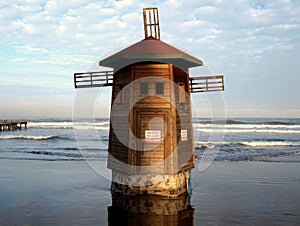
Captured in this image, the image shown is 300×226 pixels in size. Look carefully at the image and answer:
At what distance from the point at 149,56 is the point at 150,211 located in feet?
20.4

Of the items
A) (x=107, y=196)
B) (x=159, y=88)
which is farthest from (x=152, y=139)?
(x=107, y=196)

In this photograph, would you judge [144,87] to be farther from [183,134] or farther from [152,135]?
[183,134]

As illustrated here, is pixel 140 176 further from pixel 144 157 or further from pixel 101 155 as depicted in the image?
pixel 101 155

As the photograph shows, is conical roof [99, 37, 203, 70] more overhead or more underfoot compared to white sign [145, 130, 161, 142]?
more overhead

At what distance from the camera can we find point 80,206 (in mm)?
13086

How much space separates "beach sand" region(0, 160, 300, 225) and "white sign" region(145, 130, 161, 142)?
3.27m

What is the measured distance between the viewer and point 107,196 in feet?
48.4

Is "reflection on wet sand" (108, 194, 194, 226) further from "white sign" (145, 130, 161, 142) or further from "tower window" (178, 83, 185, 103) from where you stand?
"tower window" (178, 83, 185, 103)

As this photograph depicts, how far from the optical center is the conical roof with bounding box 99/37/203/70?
12578 millimetres

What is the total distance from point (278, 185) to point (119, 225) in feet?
35.0

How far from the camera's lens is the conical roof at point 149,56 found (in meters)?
12.6

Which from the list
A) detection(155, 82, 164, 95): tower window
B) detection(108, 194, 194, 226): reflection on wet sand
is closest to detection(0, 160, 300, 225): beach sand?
detection(108, 194, 194, 226): reflection on wet sand

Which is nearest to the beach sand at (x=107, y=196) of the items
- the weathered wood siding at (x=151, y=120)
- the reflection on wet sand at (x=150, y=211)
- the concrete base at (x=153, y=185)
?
the reflection on wet sand at (x=150, y=211)

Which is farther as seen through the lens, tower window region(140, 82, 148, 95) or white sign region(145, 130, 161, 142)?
tower window region(140, 82, 148, 95)
